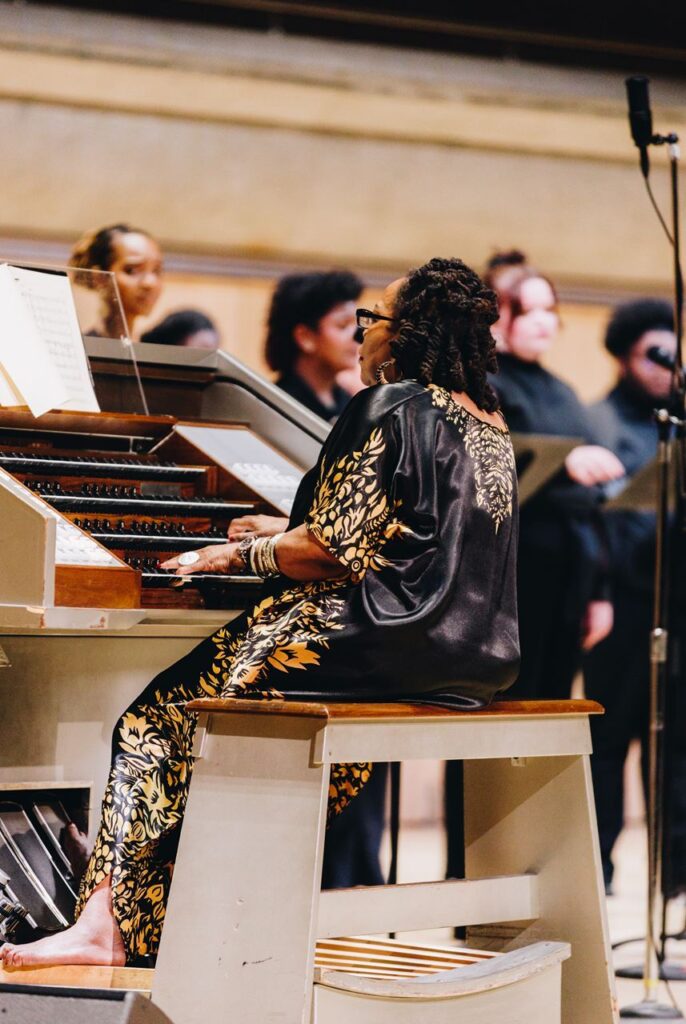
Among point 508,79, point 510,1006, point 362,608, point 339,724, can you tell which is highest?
point 508,79

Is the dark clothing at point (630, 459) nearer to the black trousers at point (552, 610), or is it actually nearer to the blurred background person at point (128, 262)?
the black trousers at point (552, 610)

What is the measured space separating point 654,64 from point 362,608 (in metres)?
5.10

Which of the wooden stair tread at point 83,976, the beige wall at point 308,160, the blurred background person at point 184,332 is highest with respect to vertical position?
the beige wall at point 308,160

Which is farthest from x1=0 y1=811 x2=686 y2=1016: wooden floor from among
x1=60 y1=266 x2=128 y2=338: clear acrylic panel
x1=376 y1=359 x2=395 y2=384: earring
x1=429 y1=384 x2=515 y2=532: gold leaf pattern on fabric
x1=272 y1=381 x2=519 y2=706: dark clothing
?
x1=60 y1=266 x2=128 y2=338: clear acrylic panel

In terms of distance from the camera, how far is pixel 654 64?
689 cm

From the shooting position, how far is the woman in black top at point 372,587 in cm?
249

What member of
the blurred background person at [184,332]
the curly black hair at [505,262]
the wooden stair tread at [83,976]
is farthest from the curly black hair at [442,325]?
the blurred background person at [184,332]

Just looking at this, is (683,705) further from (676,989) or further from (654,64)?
(654,64)

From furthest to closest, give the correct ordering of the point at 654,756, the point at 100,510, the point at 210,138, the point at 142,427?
the point at 210,138 < the point at 654,756 < the point at 142,427 < the point at 100,510

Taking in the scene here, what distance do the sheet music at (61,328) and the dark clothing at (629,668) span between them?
2.26 meters

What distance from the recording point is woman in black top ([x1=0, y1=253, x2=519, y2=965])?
2.49 metres

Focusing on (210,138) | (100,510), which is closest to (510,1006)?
(100,510)

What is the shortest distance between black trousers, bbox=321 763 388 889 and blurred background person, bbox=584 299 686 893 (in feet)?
2.57

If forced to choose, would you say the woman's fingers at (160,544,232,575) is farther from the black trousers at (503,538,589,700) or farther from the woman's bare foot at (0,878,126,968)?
the black trousers at (503,538,589,700)
